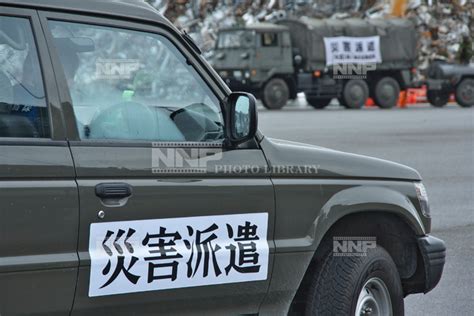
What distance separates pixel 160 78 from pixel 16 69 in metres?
0.72

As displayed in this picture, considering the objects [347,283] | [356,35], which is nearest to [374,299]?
[347,283]

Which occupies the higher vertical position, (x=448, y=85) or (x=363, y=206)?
(x=363, y=206)

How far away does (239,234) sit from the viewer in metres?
4.64

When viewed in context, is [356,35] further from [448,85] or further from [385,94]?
[448,85]

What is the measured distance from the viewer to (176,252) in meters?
4.40

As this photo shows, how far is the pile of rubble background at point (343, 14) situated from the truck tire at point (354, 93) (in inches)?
174

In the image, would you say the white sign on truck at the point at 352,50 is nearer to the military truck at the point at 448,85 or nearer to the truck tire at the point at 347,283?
the military truck at the point at 448,85

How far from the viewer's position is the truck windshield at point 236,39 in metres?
33.3

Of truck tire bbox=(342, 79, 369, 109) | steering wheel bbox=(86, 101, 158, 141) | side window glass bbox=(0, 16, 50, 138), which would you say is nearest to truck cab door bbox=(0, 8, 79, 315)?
side window glass bbox=(0, 16, 50, 138)

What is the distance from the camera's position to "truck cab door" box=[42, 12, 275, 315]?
4.15m

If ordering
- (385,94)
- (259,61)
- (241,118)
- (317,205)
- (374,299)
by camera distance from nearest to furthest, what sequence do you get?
1. (241,118)
2. (317,205)
3. (374,299)
4. (259,61)
5. (385,94)

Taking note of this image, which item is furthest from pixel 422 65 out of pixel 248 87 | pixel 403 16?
pixel 248 87

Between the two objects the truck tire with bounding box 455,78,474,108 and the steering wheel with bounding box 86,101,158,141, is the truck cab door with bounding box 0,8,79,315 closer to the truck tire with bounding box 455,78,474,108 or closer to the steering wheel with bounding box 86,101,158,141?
the steering wheel with bounding box 86,101,158,141

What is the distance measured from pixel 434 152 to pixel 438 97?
18.4m
